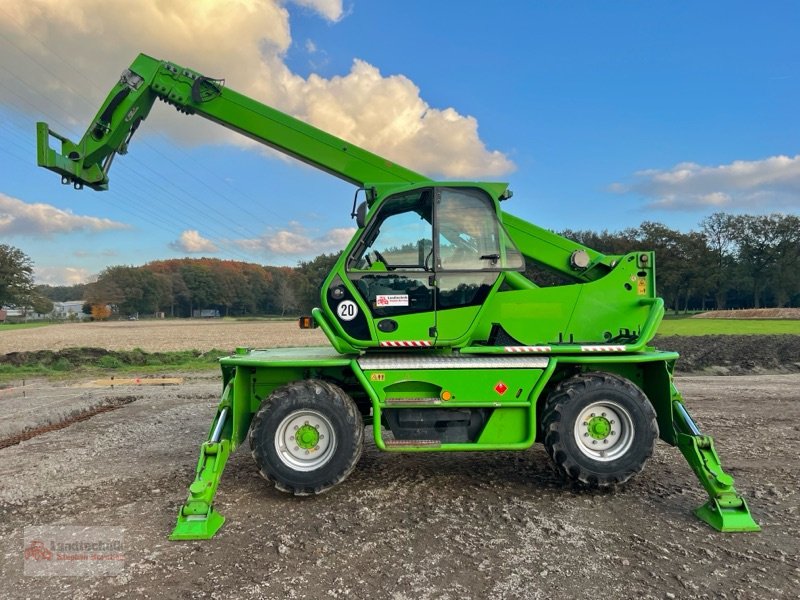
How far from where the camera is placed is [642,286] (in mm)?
5859

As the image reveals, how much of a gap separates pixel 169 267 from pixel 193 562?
123m

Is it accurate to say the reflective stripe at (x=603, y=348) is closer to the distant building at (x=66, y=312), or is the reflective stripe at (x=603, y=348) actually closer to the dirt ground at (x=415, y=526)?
the dirt ground at (x=415, y=526)

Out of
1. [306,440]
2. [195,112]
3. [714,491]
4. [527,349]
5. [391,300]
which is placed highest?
[195,112]

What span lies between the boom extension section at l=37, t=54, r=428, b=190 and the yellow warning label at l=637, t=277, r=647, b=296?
320 cm

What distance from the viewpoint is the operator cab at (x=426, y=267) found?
5445 mm

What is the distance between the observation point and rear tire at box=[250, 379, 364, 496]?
514cm

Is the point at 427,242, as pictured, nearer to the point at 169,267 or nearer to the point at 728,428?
the point at 728,428

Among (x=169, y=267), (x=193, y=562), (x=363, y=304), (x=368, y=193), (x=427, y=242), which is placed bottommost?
(x=193, y=562)

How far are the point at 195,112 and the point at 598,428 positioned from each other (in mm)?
6029

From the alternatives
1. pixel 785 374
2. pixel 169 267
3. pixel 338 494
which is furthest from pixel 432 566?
pixel 169 267

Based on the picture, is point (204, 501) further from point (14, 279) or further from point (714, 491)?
point (14, 279)

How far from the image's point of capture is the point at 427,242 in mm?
5566

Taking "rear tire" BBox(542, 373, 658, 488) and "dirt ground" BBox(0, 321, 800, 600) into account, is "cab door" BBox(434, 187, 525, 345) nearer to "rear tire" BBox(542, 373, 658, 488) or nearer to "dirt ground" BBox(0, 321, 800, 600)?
"rear tire" BBox(542, 373, 658, 488)

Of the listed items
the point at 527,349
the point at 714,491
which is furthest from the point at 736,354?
the point at 527,349
